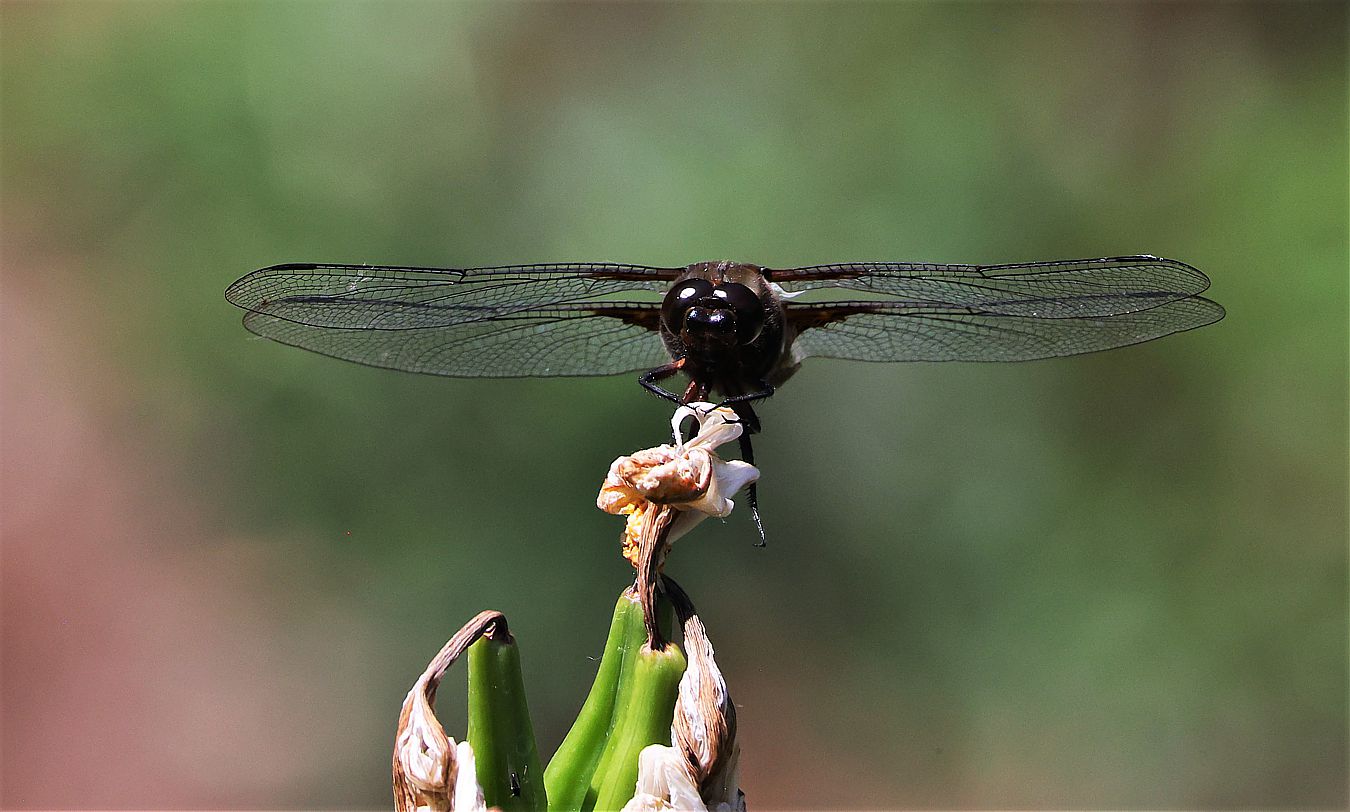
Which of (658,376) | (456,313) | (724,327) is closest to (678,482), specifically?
(724,327)

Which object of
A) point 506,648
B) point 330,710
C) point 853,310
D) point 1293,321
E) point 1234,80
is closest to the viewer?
point 506,648

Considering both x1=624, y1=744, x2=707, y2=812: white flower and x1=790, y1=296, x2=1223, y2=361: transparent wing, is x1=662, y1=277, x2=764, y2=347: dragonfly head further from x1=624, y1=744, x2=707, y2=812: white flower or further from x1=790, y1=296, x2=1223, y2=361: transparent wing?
x1=624, y1=744, x2=707, y2=812: white flower

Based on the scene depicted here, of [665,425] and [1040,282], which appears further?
[665,425]

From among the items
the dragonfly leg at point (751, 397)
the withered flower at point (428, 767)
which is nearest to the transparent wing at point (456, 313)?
the dragonfly leg at point (751, 397)

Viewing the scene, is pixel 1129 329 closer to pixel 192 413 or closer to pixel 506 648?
pixel 506 648

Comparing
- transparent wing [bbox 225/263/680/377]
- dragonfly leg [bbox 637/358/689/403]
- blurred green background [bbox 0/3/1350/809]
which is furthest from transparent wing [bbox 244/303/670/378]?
blurred green background [bbox 0/3/1350/809]

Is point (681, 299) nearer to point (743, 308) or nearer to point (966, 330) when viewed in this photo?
point (743, 308)

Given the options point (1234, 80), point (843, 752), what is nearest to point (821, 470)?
point (843, 752)

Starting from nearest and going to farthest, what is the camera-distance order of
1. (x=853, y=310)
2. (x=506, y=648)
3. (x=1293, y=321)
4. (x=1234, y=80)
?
1. (x=506, y=648)
2. (x=853, y=310)
3. (x=1293, y=321)
4. (x=1234, y=80)
